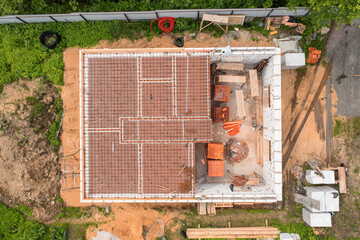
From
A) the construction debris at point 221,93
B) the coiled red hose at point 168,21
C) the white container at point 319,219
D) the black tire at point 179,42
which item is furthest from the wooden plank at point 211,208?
the coiled red hose at point 168,21

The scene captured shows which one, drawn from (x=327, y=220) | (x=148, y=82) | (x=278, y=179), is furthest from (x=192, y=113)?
(x=327, y=220)

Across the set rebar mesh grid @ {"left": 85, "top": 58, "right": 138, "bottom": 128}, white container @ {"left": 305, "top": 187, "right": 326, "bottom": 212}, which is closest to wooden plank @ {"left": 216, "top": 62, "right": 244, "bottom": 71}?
rebar mesh grid @ {"left": 85, "top": 58, "right": 138, "bottom": 128}

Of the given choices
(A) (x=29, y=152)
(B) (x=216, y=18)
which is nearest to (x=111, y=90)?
(A) (x=29, y=152)

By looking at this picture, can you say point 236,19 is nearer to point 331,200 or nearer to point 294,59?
point 294,59

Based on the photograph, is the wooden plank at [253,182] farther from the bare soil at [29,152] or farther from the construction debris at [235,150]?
the bare soil at [29,152]

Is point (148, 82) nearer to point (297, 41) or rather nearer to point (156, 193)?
point (156, 193)

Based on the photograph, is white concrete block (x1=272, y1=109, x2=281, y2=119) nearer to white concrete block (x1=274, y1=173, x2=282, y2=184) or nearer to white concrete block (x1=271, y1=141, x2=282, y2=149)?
white concrete block (x1=271, y1=141, x2=282, y2=149)
